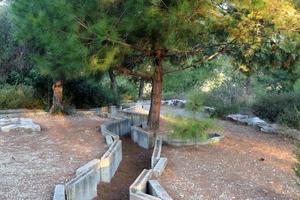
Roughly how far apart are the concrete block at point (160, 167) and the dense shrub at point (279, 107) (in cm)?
402

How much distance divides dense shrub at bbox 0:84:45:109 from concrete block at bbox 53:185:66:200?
6.56 metres

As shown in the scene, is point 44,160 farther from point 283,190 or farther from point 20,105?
point 20,105

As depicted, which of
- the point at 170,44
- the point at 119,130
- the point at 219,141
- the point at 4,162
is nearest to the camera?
the point at 4,162

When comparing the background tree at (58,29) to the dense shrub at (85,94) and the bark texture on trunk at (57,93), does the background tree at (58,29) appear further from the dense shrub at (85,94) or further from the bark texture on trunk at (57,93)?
the dense shrub at (85,94)

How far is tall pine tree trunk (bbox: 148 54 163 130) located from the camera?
7.27 m

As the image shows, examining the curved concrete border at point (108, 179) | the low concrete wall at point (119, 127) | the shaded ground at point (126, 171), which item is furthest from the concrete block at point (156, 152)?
the low concrete wall at point (119, 127)

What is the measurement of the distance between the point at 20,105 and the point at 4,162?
17.4 ft

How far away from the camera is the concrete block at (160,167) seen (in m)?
4.79

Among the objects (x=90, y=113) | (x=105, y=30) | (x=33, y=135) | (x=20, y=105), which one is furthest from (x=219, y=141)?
(x=20, y=105)

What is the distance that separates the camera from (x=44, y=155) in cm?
564

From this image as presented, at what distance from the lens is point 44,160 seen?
536cm

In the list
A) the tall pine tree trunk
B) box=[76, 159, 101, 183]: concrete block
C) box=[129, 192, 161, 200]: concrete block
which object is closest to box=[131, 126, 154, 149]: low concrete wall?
the tall pine tree trunk

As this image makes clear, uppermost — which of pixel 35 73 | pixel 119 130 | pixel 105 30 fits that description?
pixel 105 30

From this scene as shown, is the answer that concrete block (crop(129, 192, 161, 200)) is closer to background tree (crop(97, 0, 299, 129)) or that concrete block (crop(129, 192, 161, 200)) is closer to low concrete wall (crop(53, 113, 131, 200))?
low concrete wall (crop(53, 113, 131, 200))
